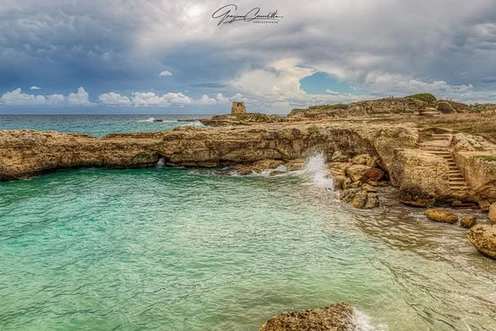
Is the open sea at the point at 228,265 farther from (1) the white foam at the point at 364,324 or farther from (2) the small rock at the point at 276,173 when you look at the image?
(2) the small rock at the point at 276,173

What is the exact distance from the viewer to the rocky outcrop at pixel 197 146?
29.5 m

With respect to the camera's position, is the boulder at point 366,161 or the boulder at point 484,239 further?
the boulder at point 366,161

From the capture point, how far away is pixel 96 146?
31328 millimetres

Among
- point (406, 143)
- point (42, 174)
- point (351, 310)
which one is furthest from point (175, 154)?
point (351, 310)

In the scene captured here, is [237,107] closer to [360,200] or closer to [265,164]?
[265,164]

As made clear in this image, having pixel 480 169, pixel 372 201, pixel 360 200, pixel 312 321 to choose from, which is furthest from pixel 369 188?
pixel 312 321

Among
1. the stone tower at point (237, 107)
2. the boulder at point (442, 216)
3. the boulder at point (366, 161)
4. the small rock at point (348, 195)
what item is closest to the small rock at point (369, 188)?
the small rock at point (348, 195)

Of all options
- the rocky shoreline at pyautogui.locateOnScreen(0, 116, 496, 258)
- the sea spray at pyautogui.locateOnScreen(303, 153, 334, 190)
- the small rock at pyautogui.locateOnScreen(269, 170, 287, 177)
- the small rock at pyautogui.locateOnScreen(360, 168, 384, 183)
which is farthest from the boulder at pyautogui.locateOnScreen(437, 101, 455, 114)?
the small rock at pyautogui.locateOnScreen(269, 170, 287, 177)

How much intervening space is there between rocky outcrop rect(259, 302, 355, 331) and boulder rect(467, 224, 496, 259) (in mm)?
7205

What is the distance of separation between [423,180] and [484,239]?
6.46 metres

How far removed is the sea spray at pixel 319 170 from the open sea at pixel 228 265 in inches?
109

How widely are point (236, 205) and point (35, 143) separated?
69.4 feet

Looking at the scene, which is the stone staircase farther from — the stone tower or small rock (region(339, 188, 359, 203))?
the stone tower

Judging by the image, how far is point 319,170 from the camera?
1076 inches
